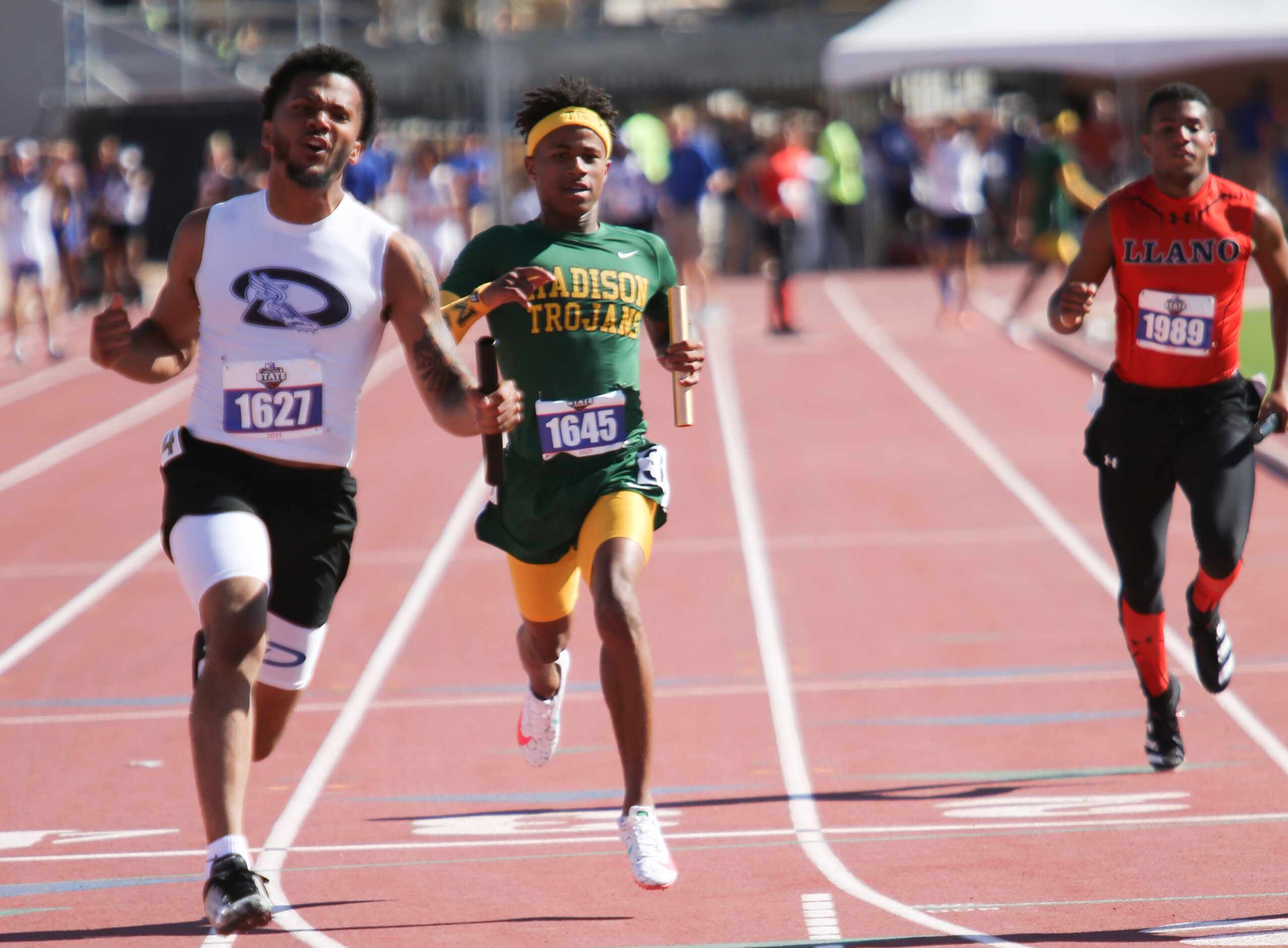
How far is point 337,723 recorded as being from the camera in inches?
325

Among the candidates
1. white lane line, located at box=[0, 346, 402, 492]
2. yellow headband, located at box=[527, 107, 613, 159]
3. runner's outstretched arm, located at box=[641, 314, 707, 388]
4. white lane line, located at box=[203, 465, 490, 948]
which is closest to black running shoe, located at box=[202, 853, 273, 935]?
white lane line, located at box=[203, 465, 490, 948]

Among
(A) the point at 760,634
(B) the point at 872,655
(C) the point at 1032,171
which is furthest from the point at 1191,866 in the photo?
(C) the point at 1032,171

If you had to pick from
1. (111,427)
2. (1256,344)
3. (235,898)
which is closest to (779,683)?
(235,898)

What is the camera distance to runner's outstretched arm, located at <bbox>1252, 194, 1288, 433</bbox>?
6.58 meters

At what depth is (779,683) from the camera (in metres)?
8.83

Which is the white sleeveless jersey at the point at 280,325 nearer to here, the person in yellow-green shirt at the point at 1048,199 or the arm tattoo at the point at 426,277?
the arm tattoo at the point at 426,277

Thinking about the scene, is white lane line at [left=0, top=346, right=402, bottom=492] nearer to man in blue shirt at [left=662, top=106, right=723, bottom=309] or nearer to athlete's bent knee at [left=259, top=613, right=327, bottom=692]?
man in blue shirt at [left=662, top=106, right=723, bottom=309]

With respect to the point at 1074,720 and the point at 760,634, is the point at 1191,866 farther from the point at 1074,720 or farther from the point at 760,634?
the point at 760,634

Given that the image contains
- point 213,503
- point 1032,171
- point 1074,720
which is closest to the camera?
point 213,503

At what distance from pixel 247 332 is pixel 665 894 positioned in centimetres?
196

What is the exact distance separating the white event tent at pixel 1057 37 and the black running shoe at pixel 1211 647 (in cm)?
1780

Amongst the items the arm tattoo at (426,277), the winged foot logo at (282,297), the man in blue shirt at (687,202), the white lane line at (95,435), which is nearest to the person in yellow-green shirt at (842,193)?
the man in blue shirt at (687,202)

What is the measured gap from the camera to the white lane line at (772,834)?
6.23 metres

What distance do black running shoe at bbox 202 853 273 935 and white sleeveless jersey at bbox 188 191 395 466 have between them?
111 cm
